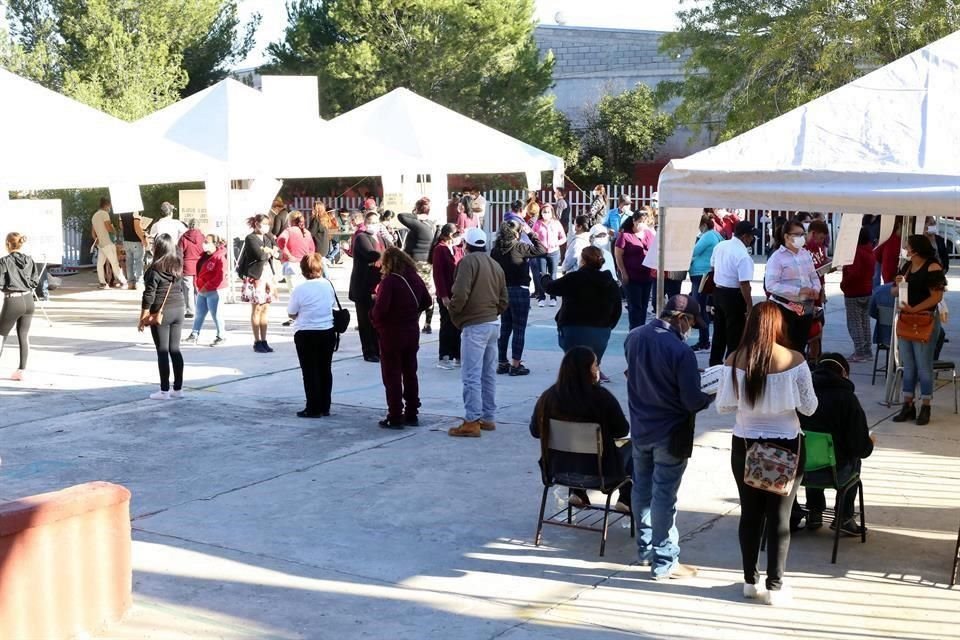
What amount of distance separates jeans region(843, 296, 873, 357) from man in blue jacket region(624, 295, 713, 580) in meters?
7.39

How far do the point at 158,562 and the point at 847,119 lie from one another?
5075 millimetres

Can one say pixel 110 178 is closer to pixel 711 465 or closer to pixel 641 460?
pixel 711 465

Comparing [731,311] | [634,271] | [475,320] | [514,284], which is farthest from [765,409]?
[634,271]

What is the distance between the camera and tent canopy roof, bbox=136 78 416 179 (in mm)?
18344

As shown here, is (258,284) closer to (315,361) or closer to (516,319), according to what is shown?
(516,319)

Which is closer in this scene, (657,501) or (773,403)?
(773,403)

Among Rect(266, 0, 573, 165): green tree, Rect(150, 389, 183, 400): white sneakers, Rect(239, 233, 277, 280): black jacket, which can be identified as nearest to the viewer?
Rect(150, 389, 183, 400): white sneakers

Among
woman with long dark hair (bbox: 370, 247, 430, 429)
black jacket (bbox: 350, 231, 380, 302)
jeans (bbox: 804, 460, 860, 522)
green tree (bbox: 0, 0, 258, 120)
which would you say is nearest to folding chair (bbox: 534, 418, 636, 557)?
jeans (bbox: 804, 460, 860, 522)

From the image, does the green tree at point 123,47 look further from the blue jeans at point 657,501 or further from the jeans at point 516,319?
the blue jeans at point 657,501

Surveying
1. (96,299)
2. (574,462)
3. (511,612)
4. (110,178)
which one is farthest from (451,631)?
(96,299)

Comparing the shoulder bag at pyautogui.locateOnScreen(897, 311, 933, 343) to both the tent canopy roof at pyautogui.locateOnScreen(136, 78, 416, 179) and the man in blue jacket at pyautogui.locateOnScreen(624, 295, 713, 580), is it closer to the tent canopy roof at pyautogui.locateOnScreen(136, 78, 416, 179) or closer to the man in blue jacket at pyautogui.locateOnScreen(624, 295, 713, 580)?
the man in blue jacket at pyautogui.locateOnScreen(624, 295, 713, 580)

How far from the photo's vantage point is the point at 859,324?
44.1ft

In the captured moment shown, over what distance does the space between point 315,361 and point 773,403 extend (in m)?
5.67

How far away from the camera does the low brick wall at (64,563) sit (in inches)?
206
